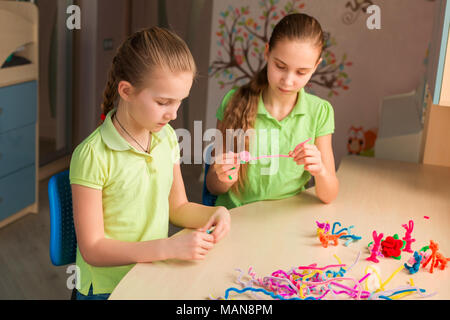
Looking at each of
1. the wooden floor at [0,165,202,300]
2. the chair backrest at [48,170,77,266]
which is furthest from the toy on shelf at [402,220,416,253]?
the wooden floor at [0,165,202,300]

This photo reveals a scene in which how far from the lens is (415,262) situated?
124 centimetres

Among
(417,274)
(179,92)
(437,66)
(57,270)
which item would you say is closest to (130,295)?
(179,92)

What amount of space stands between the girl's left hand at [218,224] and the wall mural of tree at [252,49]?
2326 millimetres

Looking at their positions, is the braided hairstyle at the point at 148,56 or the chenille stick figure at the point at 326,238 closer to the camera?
the braided hairstyle at the point at 148,56

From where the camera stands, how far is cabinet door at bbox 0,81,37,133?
2.93 m

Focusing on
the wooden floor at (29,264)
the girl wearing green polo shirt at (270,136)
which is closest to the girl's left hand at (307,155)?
the girl wearing green polo shirt at (270,136)

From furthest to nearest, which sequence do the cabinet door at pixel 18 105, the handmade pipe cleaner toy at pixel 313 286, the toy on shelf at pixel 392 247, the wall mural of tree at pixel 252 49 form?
1. the wall mural of tree at pixel 252 49
2. the cabinet door at pixel 18 105
3. the toy on shelf at pixel 392 247
4. the handmade pipe cleaner toy at pixel 313 286

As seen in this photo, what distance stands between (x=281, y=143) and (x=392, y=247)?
56 centimetres

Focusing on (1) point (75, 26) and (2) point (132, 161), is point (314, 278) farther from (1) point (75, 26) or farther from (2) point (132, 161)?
(1) point (75, 26)

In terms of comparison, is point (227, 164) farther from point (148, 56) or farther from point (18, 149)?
point (18, 149)

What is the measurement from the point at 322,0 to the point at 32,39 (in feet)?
5.71

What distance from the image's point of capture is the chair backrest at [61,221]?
140 centimetres

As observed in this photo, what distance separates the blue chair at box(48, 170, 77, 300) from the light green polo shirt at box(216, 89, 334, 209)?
1.79 ft

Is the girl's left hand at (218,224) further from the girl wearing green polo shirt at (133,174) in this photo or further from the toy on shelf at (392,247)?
the toy on shelf at (392,247)
